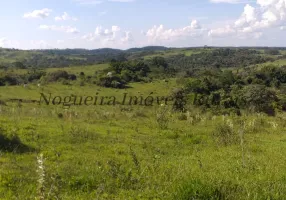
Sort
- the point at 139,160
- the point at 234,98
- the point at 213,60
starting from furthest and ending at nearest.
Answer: the point at 213,60, the point at 234,98, the point at 139,160

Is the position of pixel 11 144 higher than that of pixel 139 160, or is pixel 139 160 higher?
pixel 11 144

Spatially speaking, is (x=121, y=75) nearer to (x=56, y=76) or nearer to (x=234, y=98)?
(x=56, y=76)

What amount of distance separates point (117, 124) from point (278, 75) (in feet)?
220

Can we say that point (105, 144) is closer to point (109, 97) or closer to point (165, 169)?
point (165, 169)

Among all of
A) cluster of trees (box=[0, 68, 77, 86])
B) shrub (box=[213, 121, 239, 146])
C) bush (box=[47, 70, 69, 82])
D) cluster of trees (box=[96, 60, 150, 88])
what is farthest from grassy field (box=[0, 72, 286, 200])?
bush (box=[47, 70, 69, 82])

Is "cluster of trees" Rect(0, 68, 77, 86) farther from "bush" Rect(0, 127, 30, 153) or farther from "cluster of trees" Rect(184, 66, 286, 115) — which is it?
"bush" Rect(0, 127, 30, 153)

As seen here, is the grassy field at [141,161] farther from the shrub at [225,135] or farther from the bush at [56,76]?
the bush at [56,76]

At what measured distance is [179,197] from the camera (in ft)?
18.6

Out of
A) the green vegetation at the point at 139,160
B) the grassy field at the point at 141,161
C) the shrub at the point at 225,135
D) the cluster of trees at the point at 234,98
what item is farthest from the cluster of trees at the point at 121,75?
the shrub at the point at 225,135

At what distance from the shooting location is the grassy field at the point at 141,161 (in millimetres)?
6113

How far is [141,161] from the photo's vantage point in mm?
9336

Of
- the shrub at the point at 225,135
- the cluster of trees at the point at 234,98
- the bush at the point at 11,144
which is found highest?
the bush at the point at 11,144

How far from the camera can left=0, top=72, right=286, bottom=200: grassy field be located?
6113mm

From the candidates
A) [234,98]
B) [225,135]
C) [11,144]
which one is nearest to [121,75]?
[234,98]
